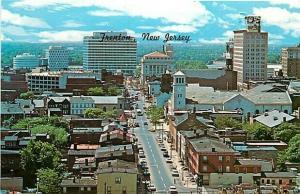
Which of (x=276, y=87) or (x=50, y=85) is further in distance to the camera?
(x=50, y=85)

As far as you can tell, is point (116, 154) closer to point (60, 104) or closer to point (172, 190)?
point (172, 190)

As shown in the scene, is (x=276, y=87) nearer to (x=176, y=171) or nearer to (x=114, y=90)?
(x=114, y=90)

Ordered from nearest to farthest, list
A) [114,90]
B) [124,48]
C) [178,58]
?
[114,90] < [178,58] < [124,48]

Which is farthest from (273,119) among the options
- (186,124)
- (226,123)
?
(186,124)

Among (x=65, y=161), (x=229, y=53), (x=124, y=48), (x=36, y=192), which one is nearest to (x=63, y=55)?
(x=124, y=48)

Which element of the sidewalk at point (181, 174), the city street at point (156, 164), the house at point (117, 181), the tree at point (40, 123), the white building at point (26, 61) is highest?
the white building at point (26, 61)

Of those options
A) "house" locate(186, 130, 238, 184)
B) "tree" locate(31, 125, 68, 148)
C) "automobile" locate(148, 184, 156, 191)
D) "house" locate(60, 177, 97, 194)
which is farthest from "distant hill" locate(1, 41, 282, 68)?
"house" locate(60, 177, 97, 194)

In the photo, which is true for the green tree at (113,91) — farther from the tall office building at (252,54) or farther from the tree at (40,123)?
the tree at (40,123)

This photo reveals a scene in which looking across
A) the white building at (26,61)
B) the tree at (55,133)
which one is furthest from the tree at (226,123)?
the white building at (26,61)
